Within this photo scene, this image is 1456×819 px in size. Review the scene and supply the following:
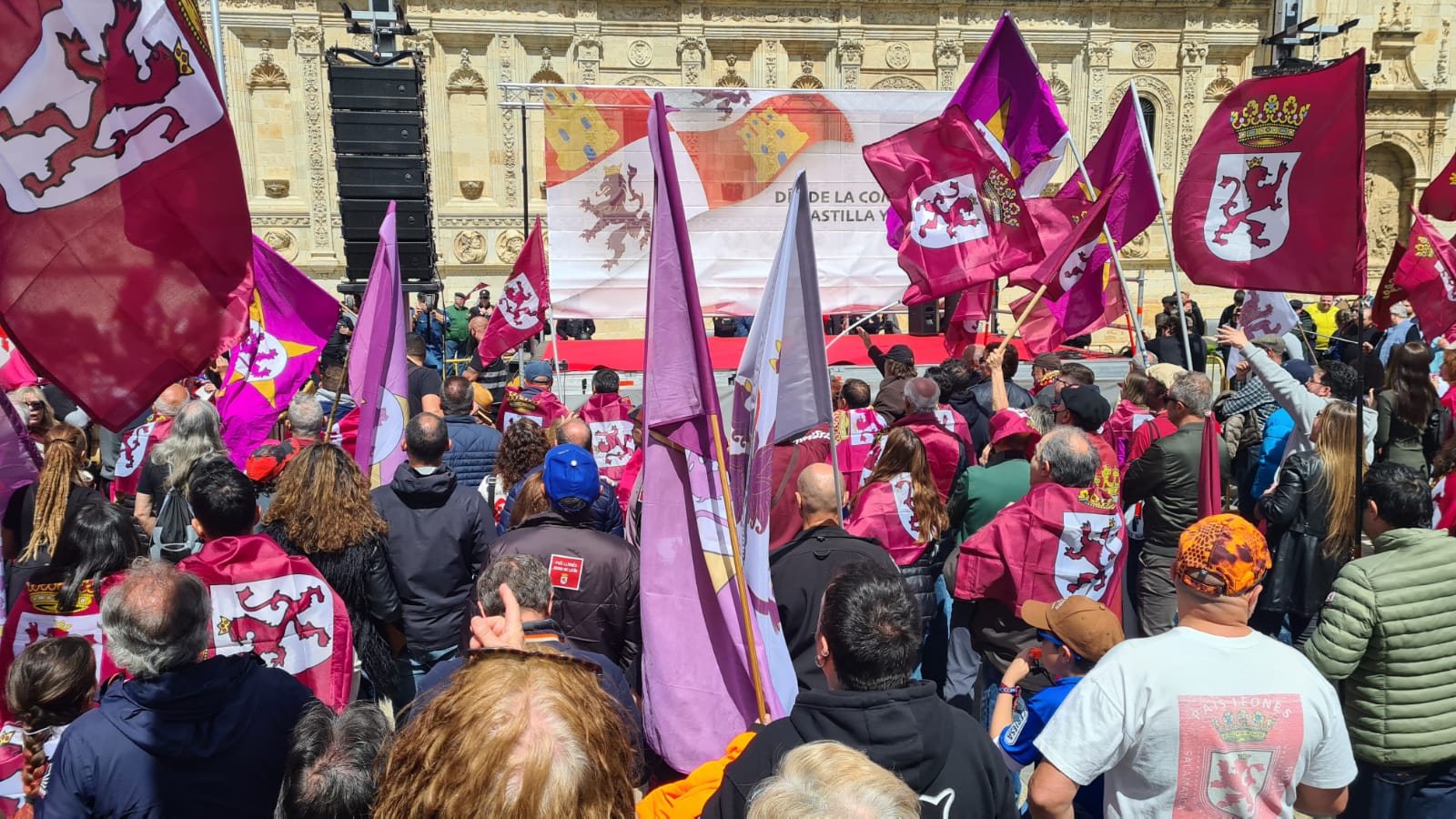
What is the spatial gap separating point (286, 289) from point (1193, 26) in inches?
951

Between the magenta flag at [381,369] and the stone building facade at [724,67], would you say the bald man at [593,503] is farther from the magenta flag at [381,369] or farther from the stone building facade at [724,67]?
the stone building facade at [724,67]

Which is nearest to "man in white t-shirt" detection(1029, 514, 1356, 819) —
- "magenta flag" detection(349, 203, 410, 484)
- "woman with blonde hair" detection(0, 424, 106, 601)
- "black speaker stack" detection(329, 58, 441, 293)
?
"woman with blonde hair" detection(0, 424, 106, 601)

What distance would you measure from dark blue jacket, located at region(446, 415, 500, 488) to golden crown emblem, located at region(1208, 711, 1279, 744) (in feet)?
15.8

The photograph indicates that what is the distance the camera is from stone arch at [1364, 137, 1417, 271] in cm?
2589

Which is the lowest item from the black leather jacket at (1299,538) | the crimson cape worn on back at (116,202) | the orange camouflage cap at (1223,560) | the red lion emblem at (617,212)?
the black leather jacket at (1299,538)

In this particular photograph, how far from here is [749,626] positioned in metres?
3.22

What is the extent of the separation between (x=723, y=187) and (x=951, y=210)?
3.20 meters

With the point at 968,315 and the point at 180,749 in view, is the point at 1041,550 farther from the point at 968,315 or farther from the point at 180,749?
the point at 968,315

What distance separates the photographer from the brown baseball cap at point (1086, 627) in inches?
122

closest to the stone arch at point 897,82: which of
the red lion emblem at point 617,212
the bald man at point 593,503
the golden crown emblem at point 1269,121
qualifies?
the red lion emblem at point 617,212

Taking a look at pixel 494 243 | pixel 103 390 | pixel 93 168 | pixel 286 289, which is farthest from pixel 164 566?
pixel 494 243

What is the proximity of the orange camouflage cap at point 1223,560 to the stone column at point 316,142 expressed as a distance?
23.2m

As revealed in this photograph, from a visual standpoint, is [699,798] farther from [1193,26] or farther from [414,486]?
[1193,26]

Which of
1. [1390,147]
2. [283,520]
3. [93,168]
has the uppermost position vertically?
[1390,147]
